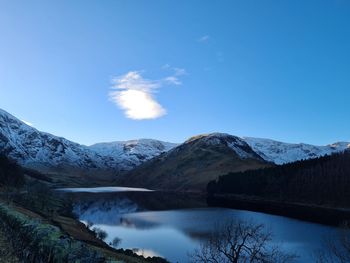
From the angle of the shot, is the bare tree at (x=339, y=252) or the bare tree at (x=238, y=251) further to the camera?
the bare tree at (x=238, y=251)

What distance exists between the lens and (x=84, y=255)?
13.3 m

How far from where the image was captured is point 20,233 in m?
20.8

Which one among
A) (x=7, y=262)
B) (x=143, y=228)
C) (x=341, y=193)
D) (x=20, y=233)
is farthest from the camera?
(x=341, y=193)

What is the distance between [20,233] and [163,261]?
3966cm

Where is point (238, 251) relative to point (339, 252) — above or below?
below

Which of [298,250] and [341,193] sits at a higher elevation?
[341,193]

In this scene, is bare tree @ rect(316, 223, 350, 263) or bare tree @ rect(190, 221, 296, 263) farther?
bare tree @ rect(190, 221, 296, 263)

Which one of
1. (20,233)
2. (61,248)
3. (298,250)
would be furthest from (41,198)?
(61,248)

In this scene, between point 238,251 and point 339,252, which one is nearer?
point 339,252

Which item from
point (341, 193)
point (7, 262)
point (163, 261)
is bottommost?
point (163, 261)

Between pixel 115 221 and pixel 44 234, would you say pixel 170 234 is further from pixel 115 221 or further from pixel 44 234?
pixel 44 234

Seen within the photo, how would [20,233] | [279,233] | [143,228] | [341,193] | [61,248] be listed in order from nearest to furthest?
[61,248] → [20,233] → [279,233] → [143,228] → [341,193]

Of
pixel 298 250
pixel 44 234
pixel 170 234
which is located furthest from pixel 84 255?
pixel 170 234

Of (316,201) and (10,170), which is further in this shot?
(316,201)
